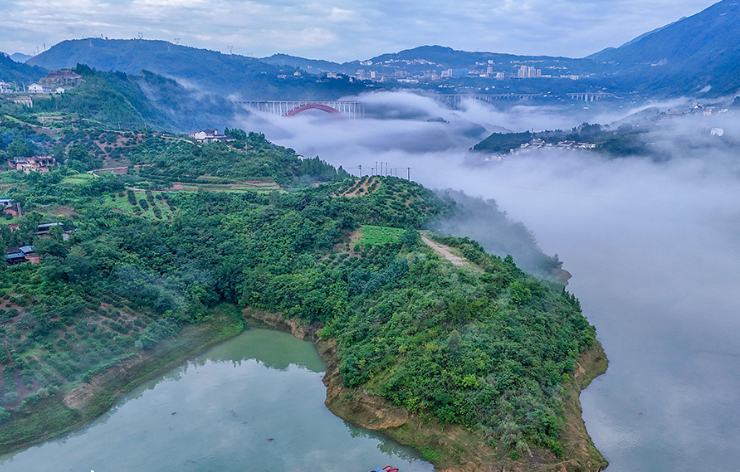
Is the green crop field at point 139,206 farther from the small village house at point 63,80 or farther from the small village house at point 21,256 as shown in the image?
the small village house at point 63,80

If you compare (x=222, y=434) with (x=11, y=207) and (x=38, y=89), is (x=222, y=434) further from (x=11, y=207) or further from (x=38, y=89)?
(x=38, y=89)

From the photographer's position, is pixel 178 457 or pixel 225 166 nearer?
pixel 178 457

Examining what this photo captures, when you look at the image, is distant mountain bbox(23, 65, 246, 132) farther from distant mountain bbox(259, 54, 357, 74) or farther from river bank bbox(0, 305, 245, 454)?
distant mountain bbox(259, 54, 357, 74)

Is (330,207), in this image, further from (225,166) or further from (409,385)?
(409,385)

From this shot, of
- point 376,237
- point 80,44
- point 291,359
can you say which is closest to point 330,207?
point 376,237

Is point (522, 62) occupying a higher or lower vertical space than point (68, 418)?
higher

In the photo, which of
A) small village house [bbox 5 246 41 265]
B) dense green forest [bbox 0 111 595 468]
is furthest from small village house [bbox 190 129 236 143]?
small village house [bbox 5 246 41 265]
